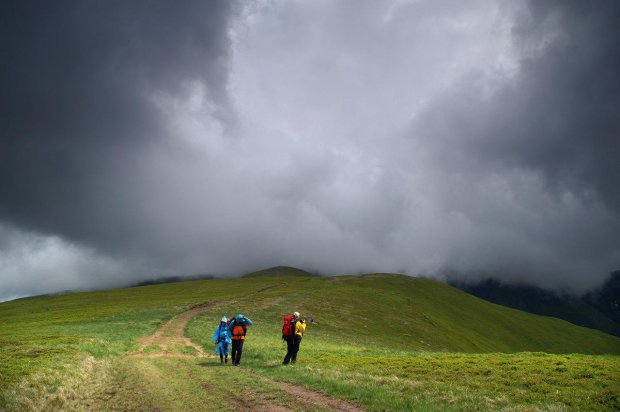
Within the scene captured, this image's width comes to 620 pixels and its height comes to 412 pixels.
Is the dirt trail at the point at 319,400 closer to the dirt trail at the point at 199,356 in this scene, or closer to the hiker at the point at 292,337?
the dirt trail at the point at 199,356

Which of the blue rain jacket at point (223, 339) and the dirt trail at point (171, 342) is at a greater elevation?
the blue rain jacket at point (223, 339)

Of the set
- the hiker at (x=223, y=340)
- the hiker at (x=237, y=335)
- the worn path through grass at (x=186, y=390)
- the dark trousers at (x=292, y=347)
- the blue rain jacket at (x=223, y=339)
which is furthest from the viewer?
the blue rain jacket at (x=223, y=339)

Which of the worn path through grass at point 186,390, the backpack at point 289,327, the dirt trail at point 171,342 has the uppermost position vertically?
the backpack at point 289,327

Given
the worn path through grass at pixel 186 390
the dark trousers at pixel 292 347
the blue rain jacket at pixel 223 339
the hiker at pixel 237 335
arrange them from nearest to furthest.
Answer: the worn path through grass at pixel 186 390 < the dark trousers at pixel 292 347 < the hiker at pixel 237 335 < the blue rain jacket at pixel 223 339

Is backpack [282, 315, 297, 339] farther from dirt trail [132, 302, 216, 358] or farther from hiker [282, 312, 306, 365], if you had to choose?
dirt trail [132, 302, 216, 358]

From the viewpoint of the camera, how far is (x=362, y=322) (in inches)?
2901

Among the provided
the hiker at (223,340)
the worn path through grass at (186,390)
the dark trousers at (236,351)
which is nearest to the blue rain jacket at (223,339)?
the hiker at (223,340)

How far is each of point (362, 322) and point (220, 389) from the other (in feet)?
197

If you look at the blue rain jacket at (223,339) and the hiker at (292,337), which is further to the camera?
the blue rain jacket at (223,339)

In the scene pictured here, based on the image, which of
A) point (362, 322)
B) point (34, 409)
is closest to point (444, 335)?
point (362, 322)

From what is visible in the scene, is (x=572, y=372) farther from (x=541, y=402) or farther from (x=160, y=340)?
(x=160, y=340)

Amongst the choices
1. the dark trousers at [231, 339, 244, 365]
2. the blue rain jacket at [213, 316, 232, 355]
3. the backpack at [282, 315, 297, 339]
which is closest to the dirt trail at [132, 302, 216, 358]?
the blue rain jacket at [213, 316, 232, 355]

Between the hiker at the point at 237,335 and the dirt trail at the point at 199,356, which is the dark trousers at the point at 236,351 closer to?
the hiker at the point at 237,335

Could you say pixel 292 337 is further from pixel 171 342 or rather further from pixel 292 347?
pixel 171 342
